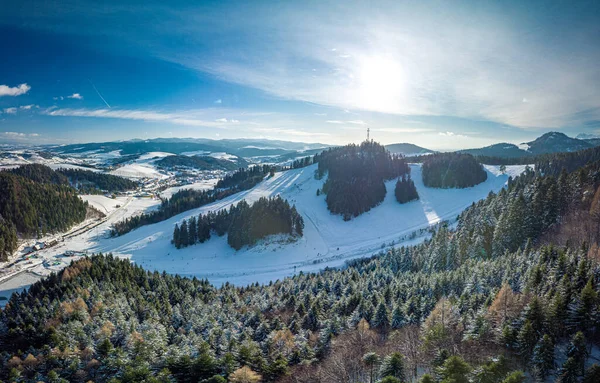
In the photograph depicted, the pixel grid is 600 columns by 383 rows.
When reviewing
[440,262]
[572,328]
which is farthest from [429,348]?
[440,262]

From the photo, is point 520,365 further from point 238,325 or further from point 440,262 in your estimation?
point 440,262

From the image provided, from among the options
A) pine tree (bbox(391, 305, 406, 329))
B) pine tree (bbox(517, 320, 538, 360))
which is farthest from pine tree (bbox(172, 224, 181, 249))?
pine tree (bbox(517, 320, 538, 360))

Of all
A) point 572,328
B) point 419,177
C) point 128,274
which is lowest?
point 128,274

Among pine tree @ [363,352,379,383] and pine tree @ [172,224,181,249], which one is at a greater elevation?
pine tree @ [363,352,379,383]

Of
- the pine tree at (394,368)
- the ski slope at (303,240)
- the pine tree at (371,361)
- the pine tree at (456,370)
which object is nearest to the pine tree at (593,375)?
the pine tree at (456,370)

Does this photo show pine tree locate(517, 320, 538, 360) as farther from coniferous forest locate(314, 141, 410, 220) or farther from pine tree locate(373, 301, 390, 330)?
coniferous forest locate(314, 141, 410, 220)

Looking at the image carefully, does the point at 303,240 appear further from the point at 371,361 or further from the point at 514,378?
the point at 514,378
